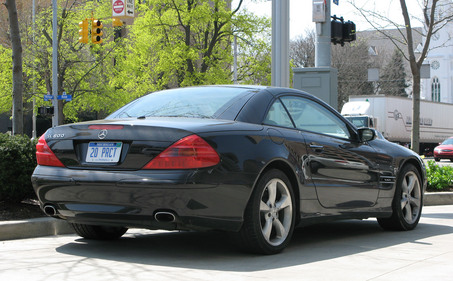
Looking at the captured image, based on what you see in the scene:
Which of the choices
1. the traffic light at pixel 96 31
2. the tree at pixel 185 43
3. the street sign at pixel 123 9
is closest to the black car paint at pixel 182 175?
the traffic light at pixel 96 31

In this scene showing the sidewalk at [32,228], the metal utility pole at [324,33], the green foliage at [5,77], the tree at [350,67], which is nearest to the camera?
the sidewalk at [32,228]

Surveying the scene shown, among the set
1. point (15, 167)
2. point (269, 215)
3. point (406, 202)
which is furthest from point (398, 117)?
point (269, 215)

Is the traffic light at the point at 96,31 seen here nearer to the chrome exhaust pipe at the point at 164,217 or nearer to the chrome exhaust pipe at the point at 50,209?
the chrome exhaust pipe at the point at 50,209

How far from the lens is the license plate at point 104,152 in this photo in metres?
5.20

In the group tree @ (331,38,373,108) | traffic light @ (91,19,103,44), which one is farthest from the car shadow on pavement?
tree @ (331,38,373,108)

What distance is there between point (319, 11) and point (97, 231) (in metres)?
7.55

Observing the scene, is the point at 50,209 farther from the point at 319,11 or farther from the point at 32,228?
the point at 319,11

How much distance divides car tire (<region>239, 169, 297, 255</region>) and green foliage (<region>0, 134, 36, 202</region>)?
297cm

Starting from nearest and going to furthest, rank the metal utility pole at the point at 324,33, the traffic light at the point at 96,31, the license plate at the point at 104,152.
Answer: the license plate at the point at 104,152 → the metal utility pole at the point at 324,33 → the traffic light at the point at 96,31

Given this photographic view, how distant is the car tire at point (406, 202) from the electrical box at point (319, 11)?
215 inches

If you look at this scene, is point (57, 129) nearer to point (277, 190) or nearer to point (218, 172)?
point (218, 172)

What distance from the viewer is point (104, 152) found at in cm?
526

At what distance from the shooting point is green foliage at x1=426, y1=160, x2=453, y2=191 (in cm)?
1254

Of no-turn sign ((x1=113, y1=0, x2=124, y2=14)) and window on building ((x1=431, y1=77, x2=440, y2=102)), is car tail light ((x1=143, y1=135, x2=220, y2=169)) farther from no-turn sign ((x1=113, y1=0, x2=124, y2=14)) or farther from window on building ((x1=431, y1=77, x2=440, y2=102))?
window on building ((x1=431, y1=77, x2=440, y2=102))
